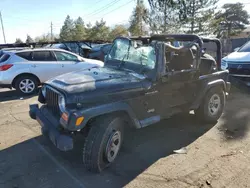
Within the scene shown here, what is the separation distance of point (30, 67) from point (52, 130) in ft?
18.7

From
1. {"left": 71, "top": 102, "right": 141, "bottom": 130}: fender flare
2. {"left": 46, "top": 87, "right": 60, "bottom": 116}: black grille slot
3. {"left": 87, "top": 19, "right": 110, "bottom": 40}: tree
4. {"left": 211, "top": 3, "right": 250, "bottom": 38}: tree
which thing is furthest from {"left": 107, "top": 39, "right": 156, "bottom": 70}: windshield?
{"left": 211, "top": 3, "right": 250, "bottom": 38}: tree

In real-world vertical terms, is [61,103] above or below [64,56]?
below

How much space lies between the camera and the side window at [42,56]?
886cm

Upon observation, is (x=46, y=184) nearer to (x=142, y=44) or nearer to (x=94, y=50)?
(x=142, y=44)

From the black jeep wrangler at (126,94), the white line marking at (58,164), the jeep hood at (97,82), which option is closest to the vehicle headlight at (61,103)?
the black jeep wrangler at (126,94)

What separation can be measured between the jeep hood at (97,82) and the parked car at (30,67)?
4.98m

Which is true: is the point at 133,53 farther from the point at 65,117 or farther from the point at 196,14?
the point at 196,14

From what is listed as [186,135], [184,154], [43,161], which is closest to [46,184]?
[43,161]

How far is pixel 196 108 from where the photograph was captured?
5133 mm

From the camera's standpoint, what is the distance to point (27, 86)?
28.5ft

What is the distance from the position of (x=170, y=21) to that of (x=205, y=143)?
24578 millimetres

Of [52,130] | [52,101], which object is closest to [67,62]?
[52,101]

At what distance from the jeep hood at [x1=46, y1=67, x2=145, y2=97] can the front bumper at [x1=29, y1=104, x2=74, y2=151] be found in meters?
0.49

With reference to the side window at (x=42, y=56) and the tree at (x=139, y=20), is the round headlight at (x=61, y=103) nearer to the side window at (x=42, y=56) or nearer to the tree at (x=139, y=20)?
the side window at (x=42, y=56)
